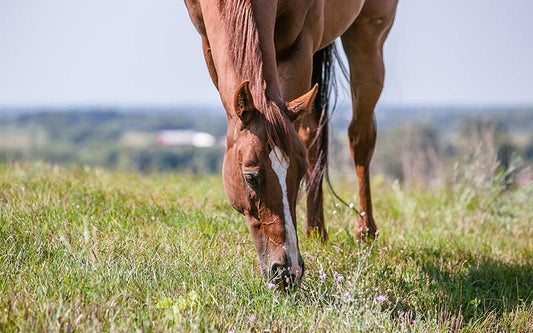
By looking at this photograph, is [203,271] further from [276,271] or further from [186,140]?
[186,140]

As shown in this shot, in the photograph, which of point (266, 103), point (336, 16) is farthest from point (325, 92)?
point (266, 103)

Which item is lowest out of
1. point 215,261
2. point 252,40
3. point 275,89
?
point 215,261

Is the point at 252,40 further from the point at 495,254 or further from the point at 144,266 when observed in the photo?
the point at 495,254

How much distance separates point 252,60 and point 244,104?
288 millimetres

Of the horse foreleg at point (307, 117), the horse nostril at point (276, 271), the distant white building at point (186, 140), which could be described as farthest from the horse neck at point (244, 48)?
the distant white building at point (186, 140)

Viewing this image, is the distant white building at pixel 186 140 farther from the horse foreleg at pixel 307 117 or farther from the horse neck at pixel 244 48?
the horse neck at pixel 244 48

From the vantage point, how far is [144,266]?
3.19 meters

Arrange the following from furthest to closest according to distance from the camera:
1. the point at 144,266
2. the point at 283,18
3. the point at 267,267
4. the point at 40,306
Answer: the point at 283,18, the point at 144,266, the point at 267,267, the point at 40,306

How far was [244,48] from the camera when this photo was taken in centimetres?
315

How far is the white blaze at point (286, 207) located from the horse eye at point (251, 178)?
97 millimetres

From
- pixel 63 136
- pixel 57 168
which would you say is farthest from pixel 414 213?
pixel 63 136

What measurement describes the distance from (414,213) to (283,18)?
10.2ft

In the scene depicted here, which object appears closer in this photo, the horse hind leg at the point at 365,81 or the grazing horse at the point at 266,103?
the grazing horse at the point at 266,103

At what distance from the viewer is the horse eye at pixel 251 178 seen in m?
2.92
